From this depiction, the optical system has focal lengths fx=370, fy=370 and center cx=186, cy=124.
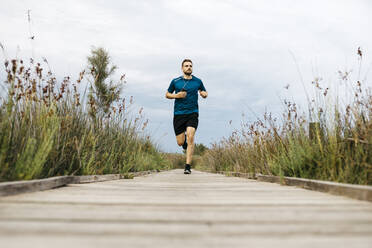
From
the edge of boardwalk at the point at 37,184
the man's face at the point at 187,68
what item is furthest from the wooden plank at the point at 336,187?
the man's face at the point at 187,68

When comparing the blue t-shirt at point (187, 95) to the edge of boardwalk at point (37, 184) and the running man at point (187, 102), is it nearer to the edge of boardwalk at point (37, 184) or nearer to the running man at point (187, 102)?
the running man at point (187, 102)

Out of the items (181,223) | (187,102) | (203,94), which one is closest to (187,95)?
(187,102)

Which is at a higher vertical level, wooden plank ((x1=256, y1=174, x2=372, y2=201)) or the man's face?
the man's face

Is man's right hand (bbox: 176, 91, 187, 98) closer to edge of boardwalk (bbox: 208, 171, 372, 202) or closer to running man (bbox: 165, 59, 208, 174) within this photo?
running man (bbox: 165, 59, 208, 174)

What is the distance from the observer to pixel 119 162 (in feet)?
19.5

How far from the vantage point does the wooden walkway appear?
129 cm

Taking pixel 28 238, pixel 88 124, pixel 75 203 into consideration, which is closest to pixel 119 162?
pixel 88 124

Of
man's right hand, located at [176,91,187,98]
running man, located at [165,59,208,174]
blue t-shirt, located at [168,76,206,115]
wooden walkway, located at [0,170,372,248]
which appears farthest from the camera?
blue t-shirt, located at [168,76,206,115]

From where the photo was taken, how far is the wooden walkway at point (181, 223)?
4.23ft

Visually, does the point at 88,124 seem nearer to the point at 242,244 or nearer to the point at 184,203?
the point at 184,203

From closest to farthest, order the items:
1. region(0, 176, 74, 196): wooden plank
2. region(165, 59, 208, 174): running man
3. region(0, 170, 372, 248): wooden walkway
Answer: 1. region(0, 170, 372, 248): wooden walkway
2. region(0, 176, 74, 196): wooden plank
3. region(165, 59, 208, 174): running man

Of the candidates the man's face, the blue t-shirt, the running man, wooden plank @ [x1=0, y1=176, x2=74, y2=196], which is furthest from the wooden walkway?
the man's face

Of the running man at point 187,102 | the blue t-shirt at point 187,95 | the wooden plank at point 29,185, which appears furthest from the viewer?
the blue t-shirt at point 187,95

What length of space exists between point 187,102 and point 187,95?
0.14 m
